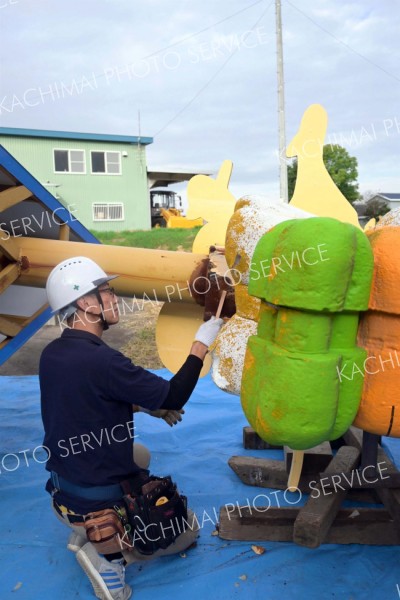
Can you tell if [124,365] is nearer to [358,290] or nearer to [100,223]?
[358,290]

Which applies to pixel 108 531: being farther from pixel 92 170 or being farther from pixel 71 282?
pixel 92 170

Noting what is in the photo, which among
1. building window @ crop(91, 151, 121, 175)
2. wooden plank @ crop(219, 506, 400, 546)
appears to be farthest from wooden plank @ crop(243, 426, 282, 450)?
building window @ crop(91, 151, 121, 175)

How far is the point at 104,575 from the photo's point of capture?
221 centimetres

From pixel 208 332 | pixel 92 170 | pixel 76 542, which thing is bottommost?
pixel 76 542

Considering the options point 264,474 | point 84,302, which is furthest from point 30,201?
point 264,474

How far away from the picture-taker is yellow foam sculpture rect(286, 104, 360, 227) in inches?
94.9

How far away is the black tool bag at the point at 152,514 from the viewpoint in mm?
2246

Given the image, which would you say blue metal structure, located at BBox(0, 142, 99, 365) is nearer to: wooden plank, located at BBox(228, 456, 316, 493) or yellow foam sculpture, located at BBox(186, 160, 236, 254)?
yellow foam sculpture, located at BBox(186, 160, 236, 254)

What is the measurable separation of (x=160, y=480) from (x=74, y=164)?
17.3m

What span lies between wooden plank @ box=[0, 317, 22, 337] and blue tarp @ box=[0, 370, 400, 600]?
93 cm

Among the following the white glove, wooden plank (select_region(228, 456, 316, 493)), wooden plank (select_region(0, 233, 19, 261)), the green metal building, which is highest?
the green metal building

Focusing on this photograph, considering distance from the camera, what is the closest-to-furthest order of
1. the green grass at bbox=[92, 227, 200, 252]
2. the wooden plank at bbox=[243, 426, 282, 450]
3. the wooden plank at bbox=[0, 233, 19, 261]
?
the wooden plank at bbox=[0, 233, 19, 261] < the wooden plank at bbox=[243, 426, 282, 450] < the green grass at bbox=[92, 227, 200, 252]

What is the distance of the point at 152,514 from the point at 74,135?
17.3m

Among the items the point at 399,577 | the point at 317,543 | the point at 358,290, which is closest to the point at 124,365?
the point at 358,290
